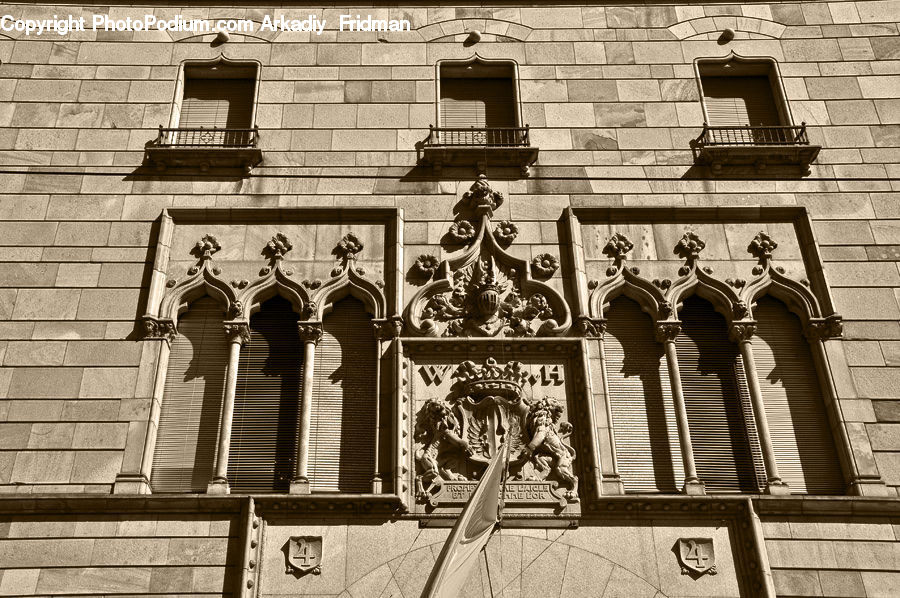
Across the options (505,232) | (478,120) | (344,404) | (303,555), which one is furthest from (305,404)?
(478,120)

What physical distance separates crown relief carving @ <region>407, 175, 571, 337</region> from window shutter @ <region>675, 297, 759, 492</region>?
2.07 meters

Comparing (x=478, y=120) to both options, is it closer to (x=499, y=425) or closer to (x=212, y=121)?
(x=212, y=121)

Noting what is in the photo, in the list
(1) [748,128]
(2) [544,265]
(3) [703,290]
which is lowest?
(3) [703,290]

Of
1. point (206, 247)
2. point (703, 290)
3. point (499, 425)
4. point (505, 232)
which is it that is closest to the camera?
point (499, 425)

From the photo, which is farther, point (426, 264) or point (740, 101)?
point (740, 101)

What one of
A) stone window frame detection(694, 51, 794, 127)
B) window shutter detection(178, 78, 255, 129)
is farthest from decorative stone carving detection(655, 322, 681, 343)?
window shutter detection(178, 78, 255, 129)

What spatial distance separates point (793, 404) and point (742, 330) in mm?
1374

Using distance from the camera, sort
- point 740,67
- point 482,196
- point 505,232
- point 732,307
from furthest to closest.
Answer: point 740,67 → point 482,196 → point 505,232 → point 732,307

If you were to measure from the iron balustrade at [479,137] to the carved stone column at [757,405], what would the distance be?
4954 millimetres

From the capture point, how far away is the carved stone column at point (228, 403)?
580 inches

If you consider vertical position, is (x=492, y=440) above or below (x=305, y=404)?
below

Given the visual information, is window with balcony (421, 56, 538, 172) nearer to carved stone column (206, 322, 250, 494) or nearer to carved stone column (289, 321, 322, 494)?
carved stone column (289, 321, 322, 494)

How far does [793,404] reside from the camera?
1580 centimetres

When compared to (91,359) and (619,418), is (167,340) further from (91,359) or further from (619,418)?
(619,418)
